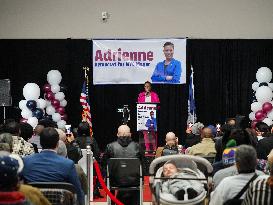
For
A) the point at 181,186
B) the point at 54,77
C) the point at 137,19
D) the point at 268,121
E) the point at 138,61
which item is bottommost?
the point at 181,186

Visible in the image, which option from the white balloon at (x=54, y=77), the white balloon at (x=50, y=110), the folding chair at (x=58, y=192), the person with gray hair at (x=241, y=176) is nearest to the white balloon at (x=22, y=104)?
the white balloon at (x=50, y=110)

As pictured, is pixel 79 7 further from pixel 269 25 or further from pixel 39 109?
pixel 269 25

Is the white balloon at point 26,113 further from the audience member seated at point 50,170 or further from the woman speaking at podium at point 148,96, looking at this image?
the audience member seated at point 50,170

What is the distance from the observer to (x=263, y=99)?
15.3m

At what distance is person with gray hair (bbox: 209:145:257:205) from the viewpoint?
206 inches

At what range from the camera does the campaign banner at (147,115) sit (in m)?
15.1

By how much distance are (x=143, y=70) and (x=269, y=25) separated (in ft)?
11.6

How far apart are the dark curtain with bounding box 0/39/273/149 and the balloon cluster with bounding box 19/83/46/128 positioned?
3.35 ft

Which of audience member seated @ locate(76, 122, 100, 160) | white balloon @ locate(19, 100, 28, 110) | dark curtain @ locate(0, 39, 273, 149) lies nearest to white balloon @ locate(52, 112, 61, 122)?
white balloon @ locate(19, 100, 28, 110)

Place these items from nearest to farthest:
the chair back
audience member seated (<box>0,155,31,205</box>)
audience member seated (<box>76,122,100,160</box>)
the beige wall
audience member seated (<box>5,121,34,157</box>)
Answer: audience member seated (<box>0,155,31,205</box>), audience member seated (<box>5,121,34,157</box>), the chair back, audience member seated (<box>76,122,100,160</box>), the beige wall

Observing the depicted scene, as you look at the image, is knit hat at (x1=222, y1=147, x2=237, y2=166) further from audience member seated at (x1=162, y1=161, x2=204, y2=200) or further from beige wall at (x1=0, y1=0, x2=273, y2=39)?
beige wall at (x1=0, y1=0, x2=273, y2=39)

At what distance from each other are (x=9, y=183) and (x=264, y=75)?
12.1 m

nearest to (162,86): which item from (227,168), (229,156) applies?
(229,156)

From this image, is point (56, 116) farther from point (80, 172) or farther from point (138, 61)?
point (80, 172)
